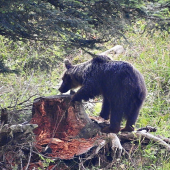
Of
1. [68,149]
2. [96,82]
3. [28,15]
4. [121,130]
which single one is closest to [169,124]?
[121,130]

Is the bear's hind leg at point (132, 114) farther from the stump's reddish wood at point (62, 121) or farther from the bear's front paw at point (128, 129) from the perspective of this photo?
the stump's reddish wood at point (62, 121)

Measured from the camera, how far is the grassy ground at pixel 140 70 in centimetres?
474

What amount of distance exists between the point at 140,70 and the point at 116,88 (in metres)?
3.73

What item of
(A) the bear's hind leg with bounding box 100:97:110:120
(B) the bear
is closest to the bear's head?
(B) the bear

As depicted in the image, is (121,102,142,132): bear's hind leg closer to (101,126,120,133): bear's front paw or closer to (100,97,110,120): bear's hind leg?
(101,126,120,133): bear's front paw

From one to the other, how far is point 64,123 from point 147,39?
636 centimetres

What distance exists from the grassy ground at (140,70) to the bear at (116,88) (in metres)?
0.54

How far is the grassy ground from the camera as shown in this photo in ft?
15.5

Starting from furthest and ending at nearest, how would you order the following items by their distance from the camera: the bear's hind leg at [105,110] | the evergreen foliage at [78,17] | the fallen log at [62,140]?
the bear's hind leg at [105,110] → the fallen log at [62,140] → the evergreen foliage at [78,17]

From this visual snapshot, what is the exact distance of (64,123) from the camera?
4938 millimetres

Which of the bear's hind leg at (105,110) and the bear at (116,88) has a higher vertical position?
the bear at (116,88)

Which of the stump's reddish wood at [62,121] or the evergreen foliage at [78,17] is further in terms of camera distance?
the stump's reddish wood at [62,121]

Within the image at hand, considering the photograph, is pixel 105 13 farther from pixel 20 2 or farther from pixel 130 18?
pixel 20 2

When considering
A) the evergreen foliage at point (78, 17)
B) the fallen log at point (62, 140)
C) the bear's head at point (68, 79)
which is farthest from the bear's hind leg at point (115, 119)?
the evergreen foliage at point (78, 17)
